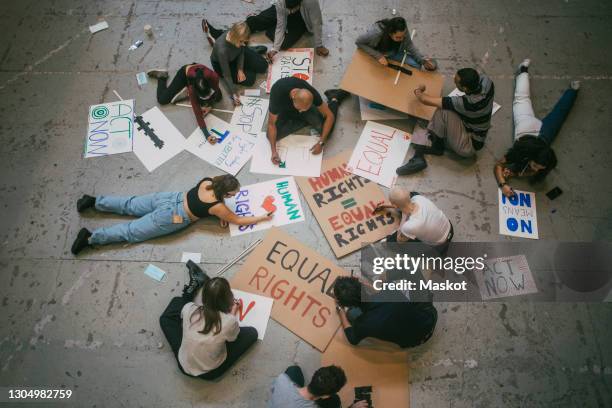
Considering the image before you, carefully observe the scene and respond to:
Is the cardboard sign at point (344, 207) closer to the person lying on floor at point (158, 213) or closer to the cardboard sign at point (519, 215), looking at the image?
the person lying on floor at point (158, 213)

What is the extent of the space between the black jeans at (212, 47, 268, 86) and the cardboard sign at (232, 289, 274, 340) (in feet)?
7.64

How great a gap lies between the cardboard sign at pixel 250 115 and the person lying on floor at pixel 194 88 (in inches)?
10.3

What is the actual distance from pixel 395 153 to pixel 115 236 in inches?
111

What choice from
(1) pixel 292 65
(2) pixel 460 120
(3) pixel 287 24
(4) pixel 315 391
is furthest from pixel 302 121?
(4) pixel 315 391

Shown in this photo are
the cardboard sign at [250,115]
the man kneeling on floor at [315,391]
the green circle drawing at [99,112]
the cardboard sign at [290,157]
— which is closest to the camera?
the man kneeling on floor at [315,391]

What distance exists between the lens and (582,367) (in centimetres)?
324

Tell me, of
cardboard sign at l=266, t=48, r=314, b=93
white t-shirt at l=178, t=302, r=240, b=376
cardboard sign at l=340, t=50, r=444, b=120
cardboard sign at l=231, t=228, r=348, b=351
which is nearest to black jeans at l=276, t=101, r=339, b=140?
cardboard sign at l=340, t=50, r=444, b=120

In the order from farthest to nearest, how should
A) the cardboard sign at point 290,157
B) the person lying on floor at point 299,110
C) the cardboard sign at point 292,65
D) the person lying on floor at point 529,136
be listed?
the cardboard sign at point 292,65
the cardboard sign at point 290,157
the person lying on floor at point 299,110
the person lying on floor at point 529,136

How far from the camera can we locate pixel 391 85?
388 cm

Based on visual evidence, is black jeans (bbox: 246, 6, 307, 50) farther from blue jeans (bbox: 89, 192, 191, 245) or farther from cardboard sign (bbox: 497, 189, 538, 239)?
cardboard sign (bbox: 497, 189, 538, 239)

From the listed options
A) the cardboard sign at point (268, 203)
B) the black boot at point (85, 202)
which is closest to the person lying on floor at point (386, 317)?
the cardboard sign at point (268, 203)

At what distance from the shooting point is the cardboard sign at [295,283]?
133 inches

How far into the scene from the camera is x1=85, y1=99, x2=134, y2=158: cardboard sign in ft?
13.6

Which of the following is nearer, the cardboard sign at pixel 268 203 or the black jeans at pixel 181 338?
the black jeans at pixel 181 338
